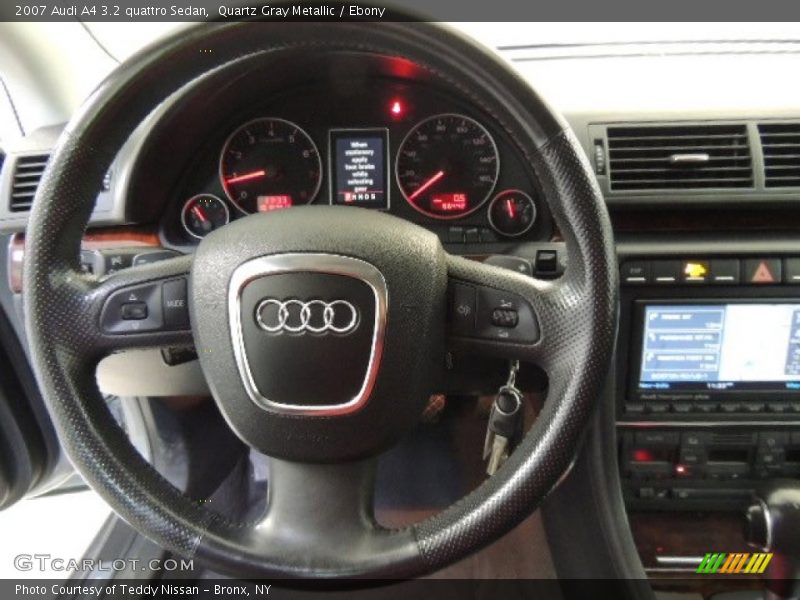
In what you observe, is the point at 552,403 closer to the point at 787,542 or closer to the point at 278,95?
the point at 787,542

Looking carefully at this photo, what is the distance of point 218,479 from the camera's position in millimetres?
1697

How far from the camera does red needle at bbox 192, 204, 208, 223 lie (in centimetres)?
132

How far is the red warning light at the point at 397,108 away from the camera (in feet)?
4.30

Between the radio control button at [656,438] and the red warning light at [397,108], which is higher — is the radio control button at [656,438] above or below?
below

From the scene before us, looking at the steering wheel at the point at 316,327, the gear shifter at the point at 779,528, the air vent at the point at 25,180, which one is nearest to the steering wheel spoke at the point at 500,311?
the steering wheel at the point at 316,327

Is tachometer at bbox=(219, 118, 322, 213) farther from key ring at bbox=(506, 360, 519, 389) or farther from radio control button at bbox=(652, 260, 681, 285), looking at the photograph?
radio control button at bbox=(652, 260, 681, 285)

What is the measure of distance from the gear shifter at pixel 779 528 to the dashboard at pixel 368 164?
55 cm

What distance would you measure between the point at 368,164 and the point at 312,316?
55 centimetres

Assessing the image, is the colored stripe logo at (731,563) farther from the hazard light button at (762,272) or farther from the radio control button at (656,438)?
the hazard light button at (762,272)

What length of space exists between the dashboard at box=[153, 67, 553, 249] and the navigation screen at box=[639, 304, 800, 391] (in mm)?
268

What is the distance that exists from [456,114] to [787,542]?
86 centimetres

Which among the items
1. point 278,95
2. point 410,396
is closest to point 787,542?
point 410,396

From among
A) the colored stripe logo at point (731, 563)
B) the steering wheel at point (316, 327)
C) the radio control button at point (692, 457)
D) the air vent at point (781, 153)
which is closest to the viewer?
the steering wheel at point (316, 327)

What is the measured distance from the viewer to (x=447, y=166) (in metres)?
1.31
